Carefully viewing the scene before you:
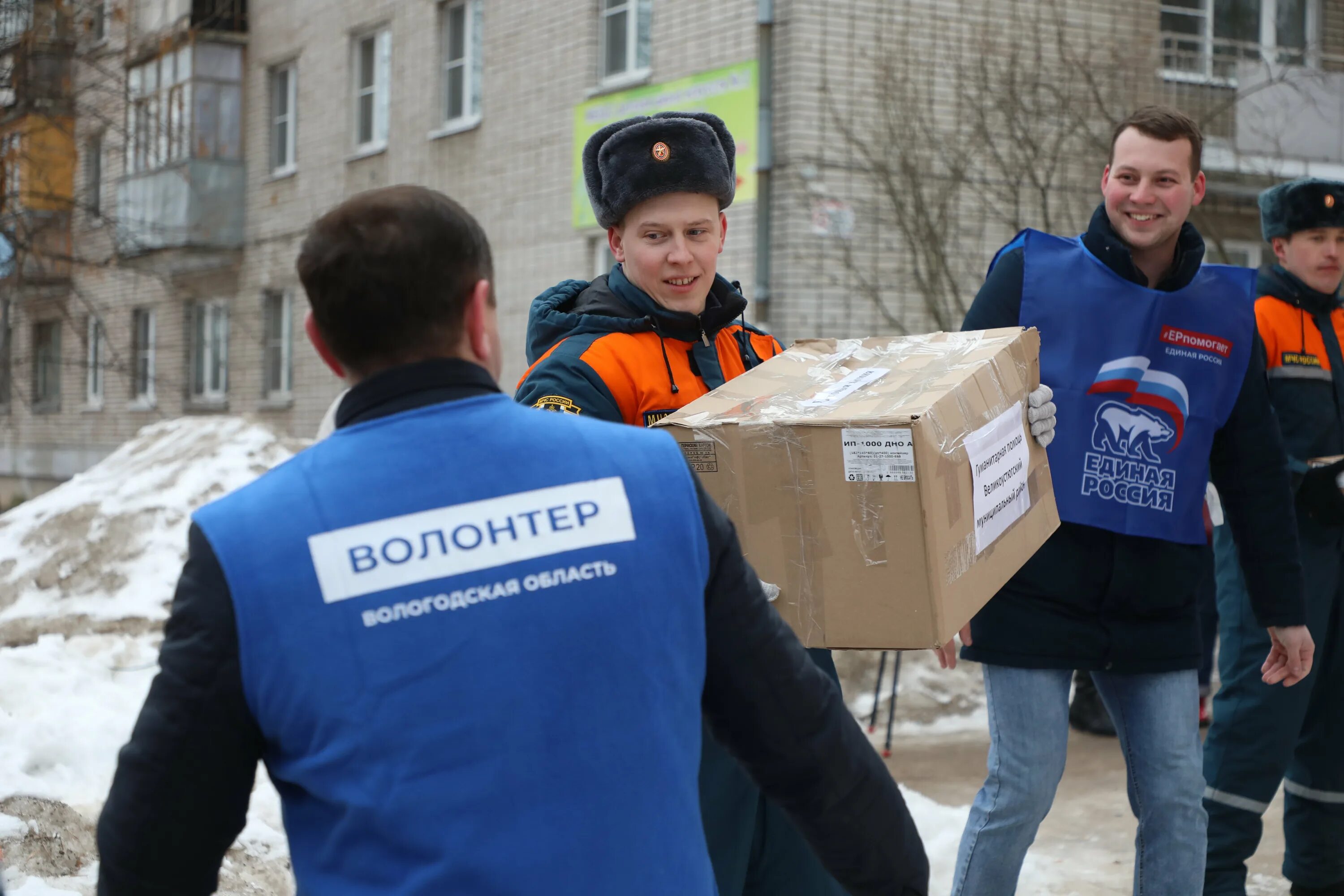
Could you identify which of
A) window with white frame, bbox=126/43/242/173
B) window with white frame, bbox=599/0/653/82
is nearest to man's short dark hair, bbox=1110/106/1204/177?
window with white frame, bbox=599/0/653/82

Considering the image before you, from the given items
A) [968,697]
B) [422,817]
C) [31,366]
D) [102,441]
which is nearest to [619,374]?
[422,817]

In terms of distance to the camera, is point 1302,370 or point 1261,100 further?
point 1261,100

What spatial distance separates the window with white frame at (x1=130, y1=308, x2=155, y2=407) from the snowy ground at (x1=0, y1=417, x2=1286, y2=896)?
31.6 ft

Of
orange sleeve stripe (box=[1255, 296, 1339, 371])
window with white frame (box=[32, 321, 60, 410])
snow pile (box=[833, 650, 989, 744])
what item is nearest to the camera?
orange sleeve stripe (box=[1255, 296, 1339, 371])

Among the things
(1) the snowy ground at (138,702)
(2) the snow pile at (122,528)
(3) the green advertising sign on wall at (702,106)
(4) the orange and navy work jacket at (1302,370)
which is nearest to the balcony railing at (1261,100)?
(3) the green advertising sign on wall at (702,106)

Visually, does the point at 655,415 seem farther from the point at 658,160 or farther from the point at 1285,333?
the point at 1285,333

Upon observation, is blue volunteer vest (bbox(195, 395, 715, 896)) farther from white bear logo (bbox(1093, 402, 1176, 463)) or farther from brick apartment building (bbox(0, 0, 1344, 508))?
brick apartment building (bbox(0, 0, 1344, 508))

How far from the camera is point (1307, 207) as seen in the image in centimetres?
435

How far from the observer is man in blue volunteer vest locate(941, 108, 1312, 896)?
3.07 metres

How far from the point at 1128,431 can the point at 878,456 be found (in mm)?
1248

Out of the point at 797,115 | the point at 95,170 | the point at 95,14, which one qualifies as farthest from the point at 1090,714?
the point at 95,170

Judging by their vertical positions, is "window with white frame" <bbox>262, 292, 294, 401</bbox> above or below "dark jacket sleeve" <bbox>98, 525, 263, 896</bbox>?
above

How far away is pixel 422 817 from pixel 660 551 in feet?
1.18

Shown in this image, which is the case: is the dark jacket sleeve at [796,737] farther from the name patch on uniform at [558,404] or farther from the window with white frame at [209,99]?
the window with white frame at [209,99]
